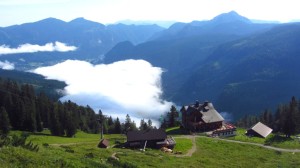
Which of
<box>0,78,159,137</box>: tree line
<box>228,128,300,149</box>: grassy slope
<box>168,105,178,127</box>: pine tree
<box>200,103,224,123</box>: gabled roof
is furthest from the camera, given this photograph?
<box>168,105,178,127</box>: pine tree

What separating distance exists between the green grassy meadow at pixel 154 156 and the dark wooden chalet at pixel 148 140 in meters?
3.31

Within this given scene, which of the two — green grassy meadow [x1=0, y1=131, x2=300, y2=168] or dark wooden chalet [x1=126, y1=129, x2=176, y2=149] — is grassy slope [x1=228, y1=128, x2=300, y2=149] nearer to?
green grassy meadow [x1=0, y1=131, x2=300, y2=168]

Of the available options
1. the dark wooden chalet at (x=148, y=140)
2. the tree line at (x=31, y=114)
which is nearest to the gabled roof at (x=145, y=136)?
the dark wooden chalet at (x=148, y=140)

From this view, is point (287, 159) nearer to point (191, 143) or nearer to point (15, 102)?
point (191, 143)

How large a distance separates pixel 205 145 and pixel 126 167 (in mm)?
48509

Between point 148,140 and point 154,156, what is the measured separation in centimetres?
1521

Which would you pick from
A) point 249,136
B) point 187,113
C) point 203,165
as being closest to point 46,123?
point 187,113

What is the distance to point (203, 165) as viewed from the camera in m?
69.2

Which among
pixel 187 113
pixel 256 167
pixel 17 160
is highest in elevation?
pixel 187 113

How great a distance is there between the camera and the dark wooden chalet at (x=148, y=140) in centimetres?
8762

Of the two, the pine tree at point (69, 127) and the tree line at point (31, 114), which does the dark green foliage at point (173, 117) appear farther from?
the pine tree at point (69, 127)

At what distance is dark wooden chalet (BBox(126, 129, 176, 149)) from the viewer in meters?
87.6

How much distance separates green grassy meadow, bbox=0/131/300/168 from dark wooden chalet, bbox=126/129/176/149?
331 cm

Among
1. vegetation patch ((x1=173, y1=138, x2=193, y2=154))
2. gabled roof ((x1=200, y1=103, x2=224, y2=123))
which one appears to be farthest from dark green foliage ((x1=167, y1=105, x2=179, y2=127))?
vegetation patch ((x1=173, y1=138, x2=193, y2=154))
